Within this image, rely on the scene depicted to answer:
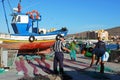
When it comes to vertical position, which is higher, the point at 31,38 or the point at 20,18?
the point at 20,18

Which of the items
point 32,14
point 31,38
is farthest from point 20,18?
point 31,38

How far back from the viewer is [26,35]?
28375 mm

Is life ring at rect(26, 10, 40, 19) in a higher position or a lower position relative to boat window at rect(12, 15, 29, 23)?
higher

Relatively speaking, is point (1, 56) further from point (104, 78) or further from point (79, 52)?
point (79, 52)

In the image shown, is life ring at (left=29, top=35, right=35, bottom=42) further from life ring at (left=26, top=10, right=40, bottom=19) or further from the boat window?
life ring at (left=26, top=10, right=40, bottom=19)

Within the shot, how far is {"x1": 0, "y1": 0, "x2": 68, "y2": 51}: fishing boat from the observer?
90.2 feet

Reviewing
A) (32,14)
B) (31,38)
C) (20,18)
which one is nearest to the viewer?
(31,38)

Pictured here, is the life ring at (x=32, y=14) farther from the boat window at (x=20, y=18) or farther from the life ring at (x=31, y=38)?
the life ring at (x=31, y=38)

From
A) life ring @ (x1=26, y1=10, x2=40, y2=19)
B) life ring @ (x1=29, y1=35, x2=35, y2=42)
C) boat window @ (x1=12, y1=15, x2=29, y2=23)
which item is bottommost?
life ring @ (x1=29, y1=35, x2=35, y2=42)

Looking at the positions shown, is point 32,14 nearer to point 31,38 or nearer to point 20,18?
point 20,18

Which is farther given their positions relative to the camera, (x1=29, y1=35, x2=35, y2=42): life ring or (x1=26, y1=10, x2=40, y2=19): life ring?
(x1=26, y1=10, x2=40, y2=19): life ring

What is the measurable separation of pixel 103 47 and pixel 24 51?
1436 centimetres

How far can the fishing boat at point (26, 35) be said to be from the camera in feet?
90.2

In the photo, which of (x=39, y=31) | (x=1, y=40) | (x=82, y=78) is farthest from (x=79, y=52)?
(x=82, y=78)
